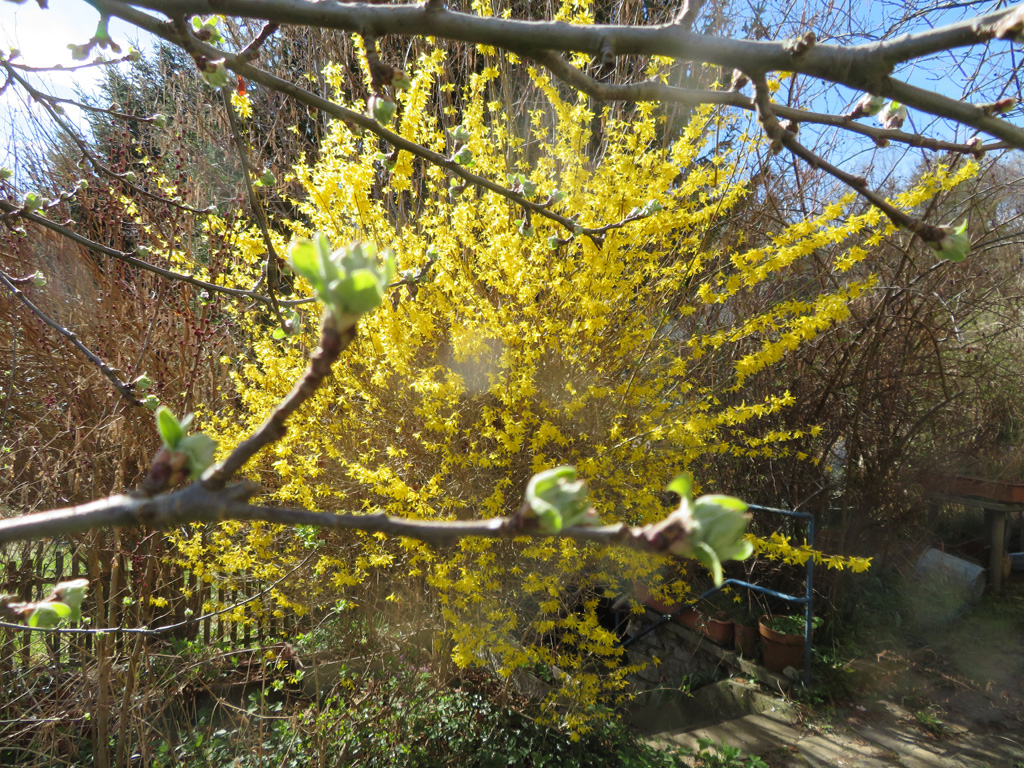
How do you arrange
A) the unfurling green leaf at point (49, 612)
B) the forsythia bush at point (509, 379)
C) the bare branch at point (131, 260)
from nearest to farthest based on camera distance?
the unfurling green leaf at point (49, 612) → the bare branch at point (131, 260) → the forsythia bush at point (509, 379)

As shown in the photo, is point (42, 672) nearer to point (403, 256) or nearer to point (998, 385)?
point (403, 256)

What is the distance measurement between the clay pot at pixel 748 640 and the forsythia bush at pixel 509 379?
1437 millimetres

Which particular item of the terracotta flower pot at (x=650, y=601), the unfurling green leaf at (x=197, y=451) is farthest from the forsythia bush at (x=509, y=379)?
the unfurling green leaf at (x=197, y=451)

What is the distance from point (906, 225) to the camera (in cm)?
87

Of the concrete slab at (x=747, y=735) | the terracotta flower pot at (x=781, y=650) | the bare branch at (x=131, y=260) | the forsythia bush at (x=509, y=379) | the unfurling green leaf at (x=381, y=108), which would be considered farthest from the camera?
the terracotta flower pot at (x=781, y=650)

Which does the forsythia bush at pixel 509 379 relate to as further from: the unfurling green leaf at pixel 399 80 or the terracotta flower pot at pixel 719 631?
the unfurling green leaf at pixel 399 80

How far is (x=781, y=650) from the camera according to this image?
447 centimetres

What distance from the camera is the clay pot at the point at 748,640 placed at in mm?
4766

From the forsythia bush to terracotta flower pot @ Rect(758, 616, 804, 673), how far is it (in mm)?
1283

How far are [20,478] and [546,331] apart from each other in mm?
4092

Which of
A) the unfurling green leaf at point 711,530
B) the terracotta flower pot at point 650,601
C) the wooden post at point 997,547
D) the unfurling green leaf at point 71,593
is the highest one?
the unfurling green leaf at point 711,530

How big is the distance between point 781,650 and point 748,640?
0.33 m

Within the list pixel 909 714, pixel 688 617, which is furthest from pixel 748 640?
pixel 909 714

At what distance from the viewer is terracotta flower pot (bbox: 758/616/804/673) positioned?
14.6 feet
